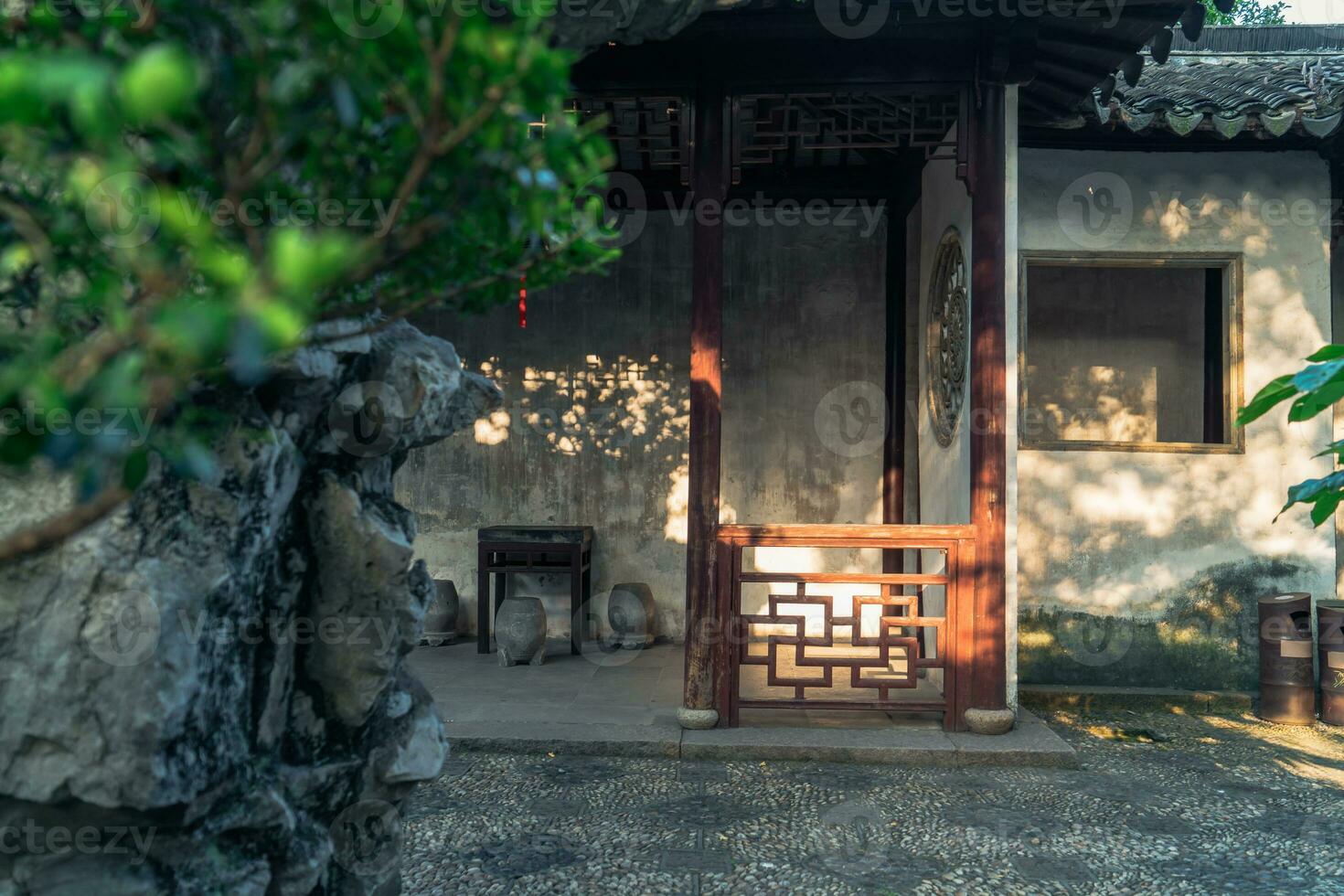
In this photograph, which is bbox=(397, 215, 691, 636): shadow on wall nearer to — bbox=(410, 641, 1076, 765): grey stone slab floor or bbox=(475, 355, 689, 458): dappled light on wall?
bbox=(475, 355, 689, 458): dappled light on wall

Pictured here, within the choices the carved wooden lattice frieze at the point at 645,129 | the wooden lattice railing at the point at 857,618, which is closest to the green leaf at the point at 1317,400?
the wooden lattice railing at the point at 857,618

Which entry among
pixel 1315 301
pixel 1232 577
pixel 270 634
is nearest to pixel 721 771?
pixel 270 634

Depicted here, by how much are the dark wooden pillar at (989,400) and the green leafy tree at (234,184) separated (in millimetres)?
4013

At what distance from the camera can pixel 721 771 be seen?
4508mm

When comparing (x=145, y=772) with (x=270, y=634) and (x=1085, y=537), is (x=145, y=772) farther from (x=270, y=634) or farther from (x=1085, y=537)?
(x=1085, y=537)

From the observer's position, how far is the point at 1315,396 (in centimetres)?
126

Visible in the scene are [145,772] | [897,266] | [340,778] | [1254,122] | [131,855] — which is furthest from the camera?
[897,266]

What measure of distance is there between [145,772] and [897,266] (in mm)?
6274

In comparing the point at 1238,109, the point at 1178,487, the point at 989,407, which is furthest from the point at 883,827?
the point at 1238,109

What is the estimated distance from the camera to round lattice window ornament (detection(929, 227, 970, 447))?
18.1 ft

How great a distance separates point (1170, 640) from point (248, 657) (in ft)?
18.5

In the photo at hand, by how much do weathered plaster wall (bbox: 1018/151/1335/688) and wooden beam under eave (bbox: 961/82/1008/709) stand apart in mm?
1216

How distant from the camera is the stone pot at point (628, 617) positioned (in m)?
7.13

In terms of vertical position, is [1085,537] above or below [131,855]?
above
